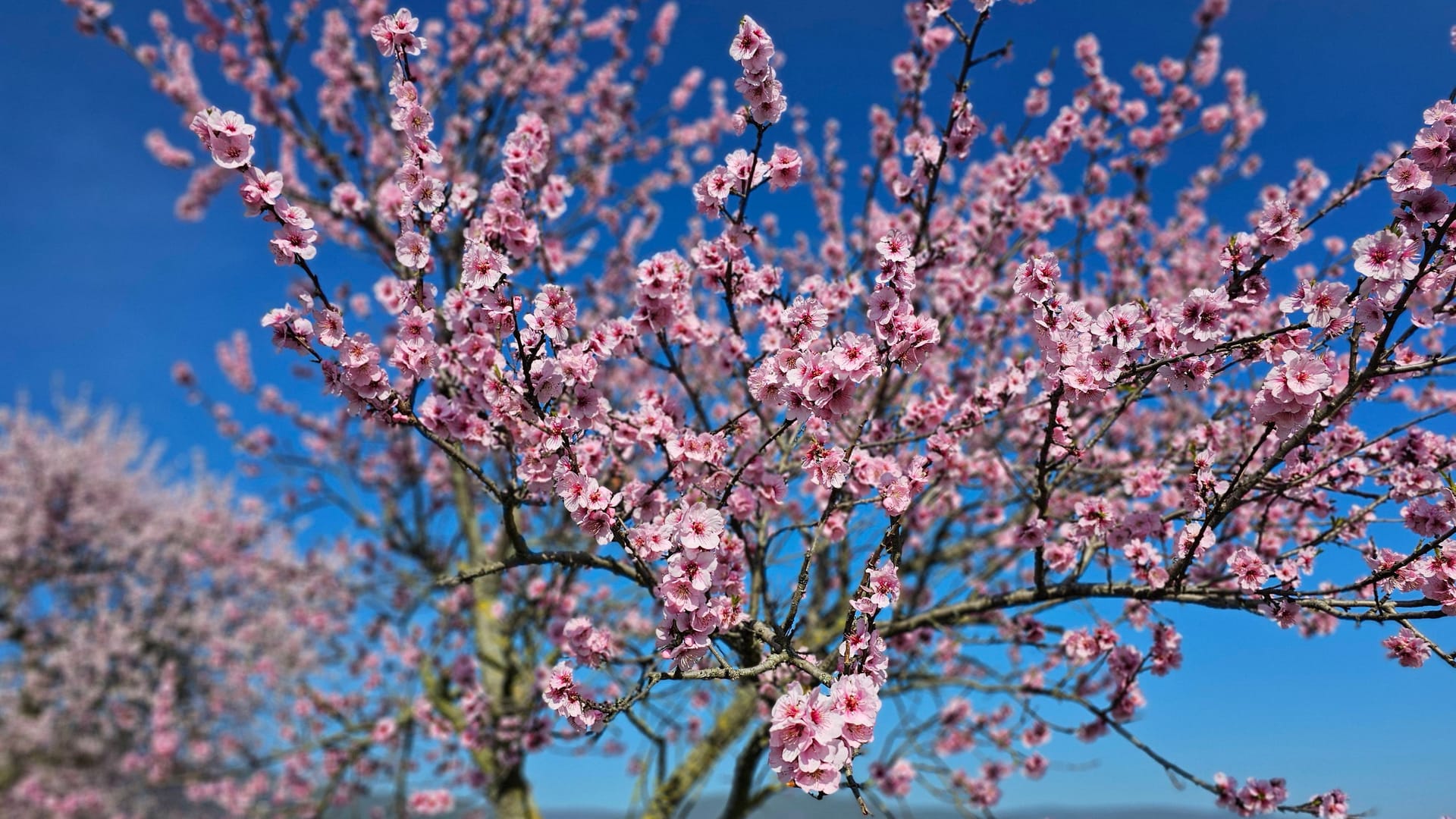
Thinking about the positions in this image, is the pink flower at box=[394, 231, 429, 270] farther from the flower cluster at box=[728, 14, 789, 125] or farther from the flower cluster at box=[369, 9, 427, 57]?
the flower cluster at box=[728, 14, 789, 125]

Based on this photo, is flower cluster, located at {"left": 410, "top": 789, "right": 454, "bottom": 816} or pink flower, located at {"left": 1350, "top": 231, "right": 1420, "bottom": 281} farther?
flower cluster, located at {"left": 410, "top": 789, "right": 454, "bottom": 816}

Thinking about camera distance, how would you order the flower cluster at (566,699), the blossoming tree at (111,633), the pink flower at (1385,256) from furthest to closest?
the blossoming tree at (111,633)
the flower cluster at (566,699)
the pink flower at (1385,256)

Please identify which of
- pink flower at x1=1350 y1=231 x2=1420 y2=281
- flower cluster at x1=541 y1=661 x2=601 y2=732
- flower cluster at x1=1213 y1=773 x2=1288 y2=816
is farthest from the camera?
flower cluster at x1=1213 y1=773 x2=1288 y2=816

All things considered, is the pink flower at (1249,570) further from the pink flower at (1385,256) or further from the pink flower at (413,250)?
the pink flower at (413,250)

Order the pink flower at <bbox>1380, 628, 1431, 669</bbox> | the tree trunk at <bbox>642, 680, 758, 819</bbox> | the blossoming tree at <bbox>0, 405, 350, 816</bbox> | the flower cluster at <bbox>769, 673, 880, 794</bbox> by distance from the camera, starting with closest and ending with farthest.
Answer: the flower cluster at <bbox>769, 673, 880, 794</bbox>, the pink flower at <bbox>1380, 628, 1431, 669</bbox>, the tree trunk at <bbox>642, 680, 758, 819</bbox>, the blossoming tree at <bbox>0, 405, 350, 816</bbox>

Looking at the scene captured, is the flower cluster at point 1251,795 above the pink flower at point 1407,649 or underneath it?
underneath

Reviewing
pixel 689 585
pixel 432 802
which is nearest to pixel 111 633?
pixel 432 802

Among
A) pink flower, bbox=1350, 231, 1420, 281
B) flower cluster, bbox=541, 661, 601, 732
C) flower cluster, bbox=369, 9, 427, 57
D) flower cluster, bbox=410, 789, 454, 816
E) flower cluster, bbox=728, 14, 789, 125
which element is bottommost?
flower cluster, bbox=410, 789, 454, 816

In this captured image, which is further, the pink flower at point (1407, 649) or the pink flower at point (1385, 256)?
the pink flower at point (1407, 649)

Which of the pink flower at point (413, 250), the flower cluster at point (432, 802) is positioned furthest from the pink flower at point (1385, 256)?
the flower cluster at point (432, 802)

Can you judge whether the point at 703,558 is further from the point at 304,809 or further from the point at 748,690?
the point at 304,809

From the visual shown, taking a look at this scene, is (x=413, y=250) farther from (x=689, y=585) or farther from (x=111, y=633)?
(x=111, y=633)

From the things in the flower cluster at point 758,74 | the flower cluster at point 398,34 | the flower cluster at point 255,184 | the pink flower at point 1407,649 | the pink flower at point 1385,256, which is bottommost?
the pink flower at point 1407,649

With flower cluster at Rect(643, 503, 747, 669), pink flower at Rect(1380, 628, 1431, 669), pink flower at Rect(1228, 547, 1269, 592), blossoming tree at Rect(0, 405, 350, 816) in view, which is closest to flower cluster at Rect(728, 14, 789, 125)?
flower cluster at Rect(643, 503, 747, 669)
